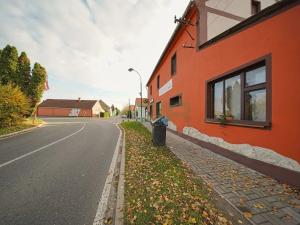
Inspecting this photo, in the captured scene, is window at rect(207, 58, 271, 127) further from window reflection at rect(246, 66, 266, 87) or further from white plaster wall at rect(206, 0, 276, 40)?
white plaster wall at rect(206, 0, 276, 40)

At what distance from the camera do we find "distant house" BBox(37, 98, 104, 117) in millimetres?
62122

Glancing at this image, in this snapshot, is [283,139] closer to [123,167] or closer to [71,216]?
[123,167]

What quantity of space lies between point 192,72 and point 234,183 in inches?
252

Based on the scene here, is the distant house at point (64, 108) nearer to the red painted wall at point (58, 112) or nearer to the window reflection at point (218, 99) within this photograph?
the red painted wall at point (58, 112)

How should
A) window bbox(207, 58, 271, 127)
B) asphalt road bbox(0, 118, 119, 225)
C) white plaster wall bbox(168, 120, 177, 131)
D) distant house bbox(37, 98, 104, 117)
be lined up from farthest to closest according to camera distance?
distant house bbox(37, 98, 104, 117), white plaster wall bbox(168, 120, 177, 131), window bbox(207, 58, 271, 127), asphalt road bbox(0, 118, 119, 225)

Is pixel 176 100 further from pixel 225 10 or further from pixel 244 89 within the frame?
pixel 244 89

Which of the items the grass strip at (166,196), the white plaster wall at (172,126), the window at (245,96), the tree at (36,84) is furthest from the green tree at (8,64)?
the window at (245,96)

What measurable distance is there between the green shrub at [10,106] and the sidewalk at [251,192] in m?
Result: 16.2

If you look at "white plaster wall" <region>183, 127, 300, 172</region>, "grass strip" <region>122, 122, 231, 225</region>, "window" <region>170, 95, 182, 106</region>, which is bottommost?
"grass strip" <region>122, 122, 231, 225</region>

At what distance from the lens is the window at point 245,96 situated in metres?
5.01

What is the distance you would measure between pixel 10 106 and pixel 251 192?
18.4m

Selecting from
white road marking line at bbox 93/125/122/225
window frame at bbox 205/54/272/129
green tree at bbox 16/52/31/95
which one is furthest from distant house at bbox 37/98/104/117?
white road marking line at bbox 93/125/122/225

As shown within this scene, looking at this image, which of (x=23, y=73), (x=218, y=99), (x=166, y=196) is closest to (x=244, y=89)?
(x=218, y=99)

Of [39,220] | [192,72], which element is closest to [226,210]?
[39,220]
